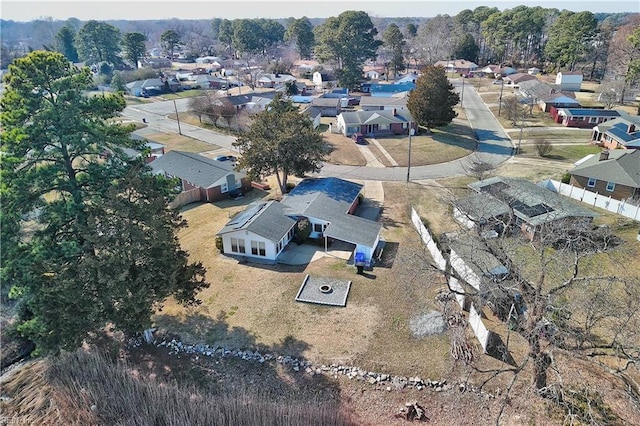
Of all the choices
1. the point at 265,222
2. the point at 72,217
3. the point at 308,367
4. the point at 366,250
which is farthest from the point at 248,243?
the point at 72,217

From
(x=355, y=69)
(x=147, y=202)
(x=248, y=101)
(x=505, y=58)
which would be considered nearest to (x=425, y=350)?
(x=147, y=202)

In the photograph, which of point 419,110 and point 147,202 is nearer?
point 147,202

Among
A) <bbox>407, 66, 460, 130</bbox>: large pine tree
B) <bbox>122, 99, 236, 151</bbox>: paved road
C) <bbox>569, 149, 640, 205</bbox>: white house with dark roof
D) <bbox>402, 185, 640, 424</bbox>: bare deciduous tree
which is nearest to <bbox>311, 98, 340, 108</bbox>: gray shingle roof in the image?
<bbox>407, 66, 460, 130</bbox>: large pine tree

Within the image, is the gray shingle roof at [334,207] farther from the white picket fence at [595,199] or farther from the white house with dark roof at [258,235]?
the white picket fence at [595,199]

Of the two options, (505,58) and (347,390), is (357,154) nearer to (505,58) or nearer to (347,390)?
(347,390)

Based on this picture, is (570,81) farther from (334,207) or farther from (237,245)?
(237,245)

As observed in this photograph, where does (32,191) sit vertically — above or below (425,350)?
above

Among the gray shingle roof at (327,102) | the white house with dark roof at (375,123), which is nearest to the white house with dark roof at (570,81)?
the white house with dark roof at (375,123)
